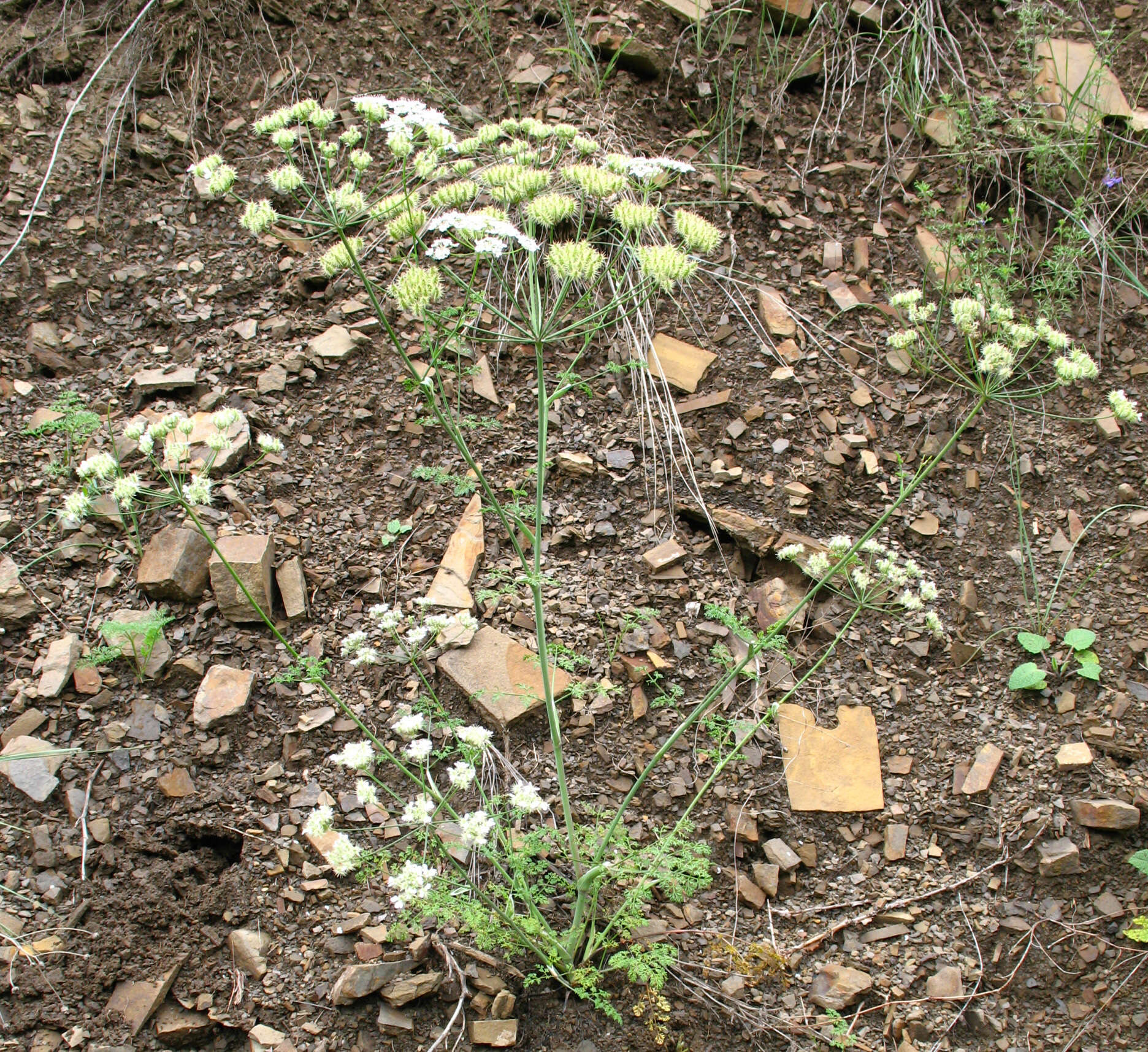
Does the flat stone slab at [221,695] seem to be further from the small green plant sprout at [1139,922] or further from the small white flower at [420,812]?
the small green plant sprout at [1139,922]

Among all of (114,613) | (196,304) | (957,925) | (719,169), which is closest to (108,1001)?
(114,613)

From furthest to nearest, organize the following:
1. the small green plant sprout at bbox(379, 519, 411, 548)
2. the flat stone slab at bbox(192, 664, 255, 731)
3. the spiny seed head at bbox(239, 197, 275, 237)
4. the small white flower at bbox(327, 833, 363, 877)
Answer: the small green plant sprout at bbox(379, 519, 411, 548) < the flat stone slab at bbox(192, 664, 255, 731) < the spiny seed head at bbox(239, 197, 275, 237) < the small white flower at bbox(327, 833, 363, 877)

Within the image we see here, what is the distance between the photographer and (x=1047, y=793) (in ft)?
10.4

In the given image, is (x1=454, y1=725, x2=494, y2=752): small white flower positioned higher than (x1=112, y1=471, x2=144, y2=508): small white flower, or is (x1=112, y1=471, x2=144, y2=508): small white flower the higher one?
(x1=112, y1=471, x2=144, y2=508): small white flower

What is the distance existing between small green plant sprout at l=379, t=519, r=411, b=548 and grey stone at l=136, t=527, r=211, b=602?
Result: 672 mm

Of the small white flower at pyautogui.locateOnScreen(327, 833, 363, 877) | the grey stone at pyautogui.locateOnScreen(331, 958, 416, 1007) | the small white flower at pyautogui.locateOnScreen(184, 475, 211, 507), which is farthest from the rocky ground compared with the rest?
the small white flower at pyautogui.locateOnScreen(184, 475, 211, 507)

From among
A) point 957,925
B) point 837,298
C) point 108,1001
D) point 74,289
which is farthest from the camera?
point 837,298

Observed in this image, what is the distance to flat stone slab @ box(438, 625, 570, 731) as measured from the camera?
3203mm

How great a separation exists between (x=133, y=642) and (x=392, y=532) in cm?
106

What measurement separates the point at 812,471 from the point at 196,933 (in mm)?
2974

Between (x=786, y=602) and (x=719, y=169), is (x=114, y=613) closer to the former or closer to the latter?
(x=786, y=602)

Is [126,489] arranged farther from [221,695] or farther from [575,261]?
[575,261]

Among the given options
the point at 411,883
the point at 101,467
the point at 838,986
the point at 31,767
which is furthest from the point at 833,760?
the point at 31,767

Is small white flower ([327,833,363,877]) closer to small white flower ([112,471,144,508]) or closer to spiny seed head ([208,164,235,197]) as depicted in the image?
small white flower ([112,471,144,508])
